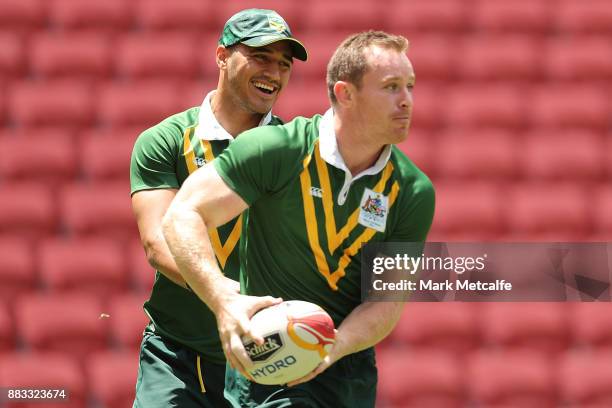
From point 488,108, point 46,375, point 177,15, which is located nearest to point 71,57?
point 177,15

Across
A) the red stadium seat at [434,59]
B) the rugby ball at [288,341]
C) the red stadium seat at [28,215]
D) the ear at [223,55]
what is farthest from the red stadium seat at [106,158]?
the rugby ball at [288,341]

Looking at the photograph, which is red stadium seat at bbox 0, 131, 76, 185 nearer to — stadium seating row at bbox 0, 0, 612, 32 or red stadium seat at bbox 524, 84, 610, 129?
stadium seating row at bbox 0, 0, 612, 32

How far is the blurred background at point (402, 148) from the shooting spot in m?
4.76

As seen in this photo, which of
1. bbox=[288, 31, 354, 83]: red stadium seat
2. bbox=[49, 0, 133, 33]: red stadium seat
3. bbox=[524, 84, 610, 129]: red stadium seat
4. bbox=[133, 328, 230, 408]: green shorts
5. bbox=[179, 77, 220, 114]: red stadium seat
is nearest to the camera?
bbox=[133, 328, 230, 408]: green shorts

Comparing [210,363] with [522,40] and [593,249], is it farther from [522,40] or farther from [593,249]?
[522,40]

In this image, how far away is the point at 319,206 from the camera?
7.66 feet

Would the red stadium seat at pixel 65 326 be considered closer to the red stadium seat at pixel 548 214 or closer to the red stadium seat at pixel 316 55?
the red stadium seat at pixel 316 55

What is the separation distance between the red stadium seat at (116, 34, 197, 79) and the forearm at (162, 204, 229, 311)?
3.56m

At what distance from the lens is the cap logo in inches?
108

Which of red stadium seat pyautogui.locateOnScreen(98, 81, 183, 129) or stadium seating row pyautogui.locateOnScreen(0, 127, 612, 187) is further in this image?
red stadium seat pyautogui.locateOnScreen(98, 81, 183, 129)

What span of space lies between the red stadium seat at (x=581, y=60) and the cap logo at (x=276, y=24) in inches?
124

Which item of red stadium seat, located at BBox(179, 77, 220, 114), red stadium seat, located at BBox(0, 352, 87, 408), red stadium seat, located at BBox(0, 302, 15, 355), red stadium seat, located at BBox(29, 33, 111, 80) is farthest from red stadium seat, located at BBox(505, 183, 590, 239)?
red stadium seat, located at BBox(0, 302, 15, 355)

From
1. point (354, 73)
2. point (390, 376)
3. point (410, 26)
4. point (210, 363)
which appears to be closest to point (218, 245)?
point (210, 363)

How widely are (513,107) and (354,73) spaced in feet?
10.6
